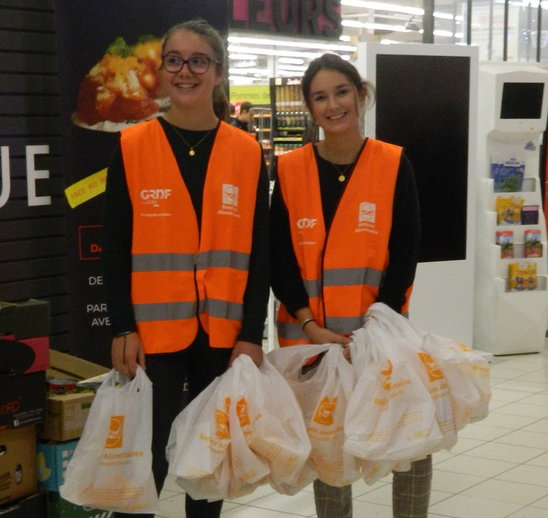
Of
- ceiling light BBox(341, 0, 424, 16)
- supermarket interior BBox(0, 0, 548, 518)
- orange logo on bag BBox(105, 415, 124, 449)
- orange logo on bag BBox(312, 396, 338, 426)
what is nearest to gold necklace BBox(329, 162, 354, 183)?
supermarket interior BBox(0, 0, 548, 518)

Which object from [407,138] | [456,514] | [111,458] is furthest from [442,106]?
[111,458]

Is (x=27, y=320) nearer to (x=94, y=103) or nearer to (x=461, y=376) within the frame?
(x=94, y=103)

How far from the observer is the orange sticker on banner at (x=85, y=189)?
3.98m

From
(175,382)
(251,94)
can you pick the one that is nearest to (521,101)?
(175,382)

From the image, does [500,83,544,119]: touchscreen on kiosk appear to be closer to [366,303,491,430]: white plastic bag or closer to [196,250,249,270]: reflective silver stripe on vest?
[366,303,491,430]: white plastic bag

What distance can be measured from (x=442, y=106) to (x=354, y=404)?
394 centimetres

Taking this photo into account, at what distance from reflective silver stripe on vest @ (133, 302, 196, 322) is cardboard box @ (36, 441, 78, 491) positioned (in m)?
0.83

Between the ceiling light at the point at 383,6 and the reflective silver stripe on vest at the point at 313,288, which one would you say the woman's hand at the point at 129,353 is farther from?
the ceiling light at the point at 383,6

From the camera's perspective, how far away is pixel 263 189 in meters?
2.82

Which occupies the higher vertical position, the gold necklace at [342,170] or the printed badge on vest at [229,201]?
the gold necklace at [342,170]

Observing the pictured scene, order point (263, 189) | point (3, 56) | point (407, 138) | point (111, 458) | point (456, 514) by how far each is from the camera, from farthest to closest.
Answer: point (407, 138) → point (456, 514) → point (3, 56) → point (263, 189) → point (111, 458)

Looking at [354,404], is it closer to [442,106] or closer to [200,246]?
[200,246]

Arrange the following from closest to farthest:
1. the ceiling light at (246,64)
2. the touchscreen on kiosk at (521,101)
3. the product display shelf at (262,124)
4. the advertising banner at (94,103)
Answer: the advertising banner at (94,103)
the touchscreen on kiosk at (521,101)
the product display shelf at (262,124)
the ceiling light at (246,64)

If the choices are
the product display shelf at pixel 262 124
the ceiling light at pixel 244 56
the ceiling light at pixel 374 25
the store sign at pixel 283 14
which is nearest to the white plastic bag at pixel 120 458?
the store sign at pixel 283 14
